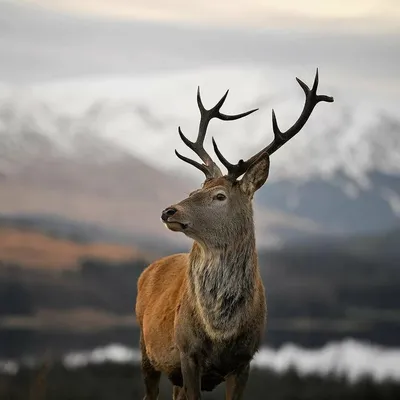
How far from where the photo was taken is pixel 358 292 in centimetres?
4691

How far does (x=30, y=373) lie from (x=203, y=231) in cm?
997

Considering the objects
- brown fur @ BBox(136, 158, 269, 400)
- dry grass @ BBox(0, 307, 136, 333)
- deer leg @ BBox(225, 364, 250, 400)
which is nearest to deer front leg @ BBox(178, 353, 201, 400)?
brown fur @ BBox(136, 158, 269, 400)

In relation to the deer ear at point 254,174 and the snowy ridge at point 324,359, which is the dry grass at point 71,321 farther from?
the deer ear at point 254,174

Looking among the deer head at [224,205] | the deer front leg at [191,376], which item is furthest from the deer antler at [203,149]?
→ the deer front leg at [191,376]

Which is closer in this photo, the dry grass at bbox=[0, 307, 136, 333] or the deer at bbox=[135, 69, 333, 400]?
the deer at bbox=[135, 69, 333, 400]

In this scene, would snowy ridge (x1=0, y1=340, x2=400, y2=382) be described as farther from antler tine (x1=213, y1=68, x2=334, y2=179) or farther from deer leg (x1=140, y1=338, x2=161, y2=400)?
antler tine (x1=213, y1=68, x2=334, y2=179)

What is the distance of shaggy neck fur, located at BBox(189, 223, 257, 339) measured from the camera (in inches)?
439

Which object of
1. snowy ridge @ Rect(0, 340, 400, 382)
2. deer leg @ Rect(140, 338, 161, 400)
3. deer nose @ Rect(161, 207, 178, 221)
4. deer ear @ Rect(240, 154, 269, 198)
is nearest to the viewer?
deer nose @ Rect(161, 207, 178, 221)

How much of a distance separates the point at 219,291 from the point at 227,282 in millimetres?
89

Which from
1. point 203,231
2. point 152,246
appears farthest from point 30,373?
point 152,246

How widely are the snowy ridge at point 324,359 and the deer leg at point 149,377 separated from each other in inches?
380

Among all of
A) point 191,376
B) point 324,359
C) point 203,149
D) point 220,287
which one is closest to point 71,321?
point 324,359

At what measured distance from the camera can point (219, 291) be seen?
11.2 metres

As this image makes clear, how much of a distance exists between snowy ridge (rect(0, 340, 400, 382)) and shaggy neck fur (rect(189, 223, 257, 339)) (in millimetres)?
11394
